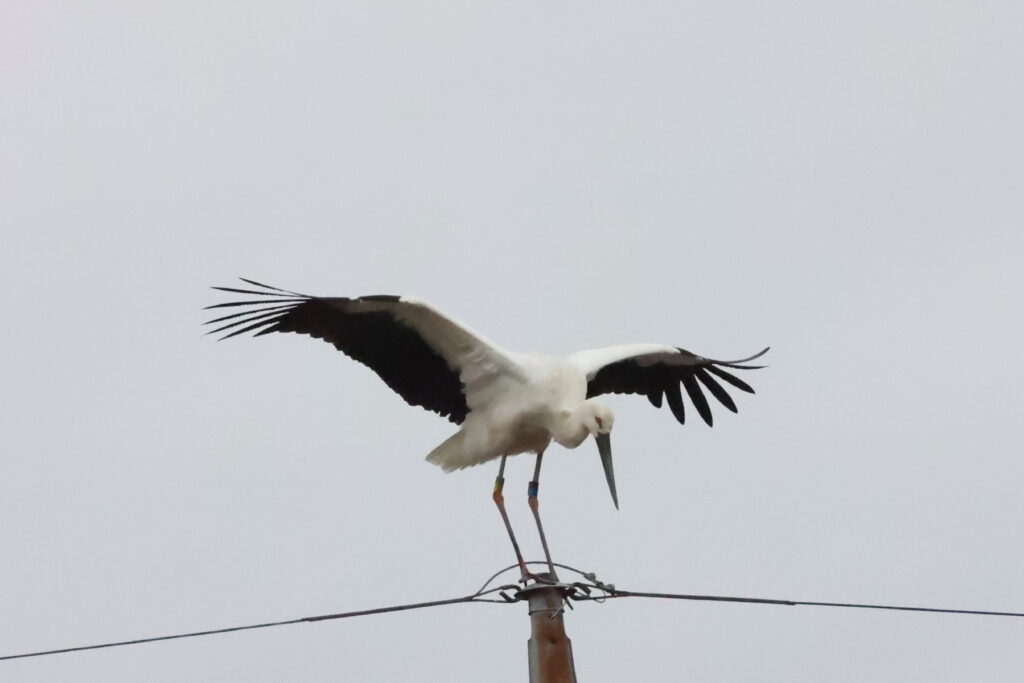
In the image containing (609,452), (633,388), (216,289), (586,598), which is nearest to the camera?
(586,598)

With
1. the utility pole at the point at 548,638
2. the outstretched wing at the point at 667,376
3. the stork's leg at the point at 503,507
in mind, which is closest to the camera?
the utility pole at the point at 548,638

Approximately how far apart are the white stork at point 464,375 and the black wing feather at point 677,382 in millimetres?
716

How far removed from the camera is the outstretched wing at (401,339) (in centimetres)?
917

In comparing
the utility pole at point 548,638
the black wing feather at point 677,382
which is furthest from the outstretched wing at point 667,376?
the utility pole at point 548,638

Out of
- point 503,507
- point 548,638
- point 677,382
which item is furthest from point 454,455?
point 548,638

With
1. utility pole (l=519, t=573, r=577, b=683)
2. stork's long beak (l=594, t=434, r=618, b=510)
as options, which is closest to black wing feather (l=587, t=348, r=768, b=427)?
stork's long beak (l=594, t=434, r=618, b=510)

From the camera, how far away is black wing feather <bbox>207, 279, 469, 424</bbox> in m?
9.15

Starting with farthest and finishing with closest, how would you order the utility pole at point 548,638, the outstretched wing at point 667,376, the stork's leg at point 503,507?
1. the outstretched wing at point 667,376
2. the stork's leg at point 503,507
3. the utility pole at point 548,638

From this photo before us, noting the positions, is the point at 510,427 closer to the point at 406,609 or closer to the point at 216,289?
the point at 216,289

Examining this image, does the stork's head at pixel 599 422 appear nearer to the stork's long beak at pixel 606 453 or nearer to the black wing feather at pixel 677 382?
the stork's long beak at pixel 606 453

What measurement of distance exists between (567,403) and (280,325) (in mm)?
1523

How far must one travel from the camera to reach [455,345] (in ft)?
31.1

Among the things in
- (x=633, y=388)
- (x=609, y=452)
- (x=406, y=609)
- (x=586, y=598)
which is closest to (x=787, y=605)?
(x=586, y=598)

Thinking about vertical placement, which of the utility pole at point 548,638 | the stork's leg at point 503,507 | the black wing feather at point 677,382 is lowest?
the utility pole at point 548,638
